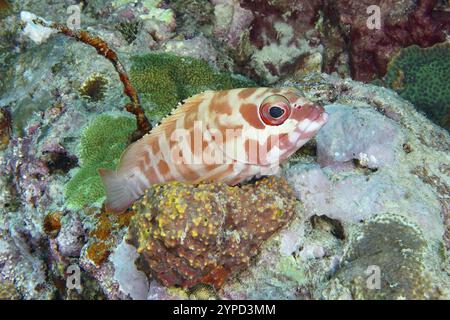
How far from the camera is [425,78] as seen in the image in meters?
6.09

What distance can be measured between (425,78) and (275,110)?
13.6 feet

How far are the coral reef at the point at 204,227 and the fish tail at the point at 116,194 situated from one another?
0.42 metres

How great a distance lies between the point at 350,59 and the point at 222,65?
2.25m

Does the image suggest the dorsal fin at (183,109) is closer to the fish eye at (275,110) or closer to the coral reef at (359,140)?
the fish eye at (275,110)

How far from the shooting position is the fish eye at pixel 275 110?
3.05 meters

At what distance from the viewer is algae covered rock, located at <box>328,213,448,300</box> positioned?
102 inches

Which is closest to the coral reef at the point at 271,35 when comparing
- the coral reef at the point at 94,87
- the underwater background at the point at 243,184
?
the underwater background at the point at 243,184

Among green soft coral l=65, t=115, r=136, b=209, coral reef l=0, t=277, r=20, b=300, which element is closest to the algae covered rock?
green soft coral l=65, t=115, r=136, b=209

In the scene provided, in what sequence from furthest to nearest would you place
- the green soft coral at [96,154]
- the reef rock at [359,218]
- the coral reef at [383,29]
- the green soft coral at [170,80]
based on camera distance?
the coral reef at [383,29]
the green soft coral at [170,80]
the green soft coral at [96,154]
the reef rock at [359,218]

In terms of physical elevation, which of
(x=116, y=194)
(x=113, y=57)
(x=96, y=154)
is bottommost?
(x=96, y=154)

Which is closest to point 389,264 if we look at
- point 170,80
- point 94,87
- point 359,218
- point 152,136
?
point 359,218

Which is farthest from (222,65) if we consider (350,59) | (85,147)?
(85,147)

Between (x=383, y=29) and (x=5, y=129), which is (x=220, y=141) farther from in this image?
(x=383, y=29)

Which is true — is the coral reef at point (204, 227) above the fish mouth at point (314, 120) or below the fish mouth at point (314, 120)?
Result: below
